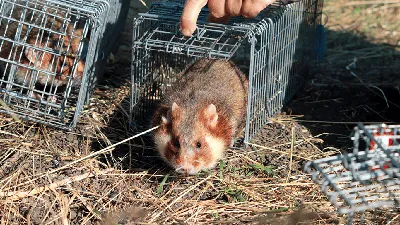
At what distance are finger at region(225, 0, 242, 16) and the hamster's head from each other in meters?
0.83

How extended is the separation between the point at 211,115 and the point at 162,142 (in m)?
0.49

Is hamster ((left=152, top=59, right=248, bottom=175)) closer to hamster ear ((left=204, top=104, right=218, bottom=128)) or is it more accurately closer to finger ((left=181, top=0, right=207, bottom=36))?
hamster ear ((left=204, top=104, right=218, bottom=128))

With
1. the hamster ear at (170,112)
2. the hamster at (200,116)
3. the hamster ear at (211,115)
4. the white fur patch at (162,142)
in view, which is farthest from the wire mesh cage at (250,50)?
the white fur patch at (162,142)

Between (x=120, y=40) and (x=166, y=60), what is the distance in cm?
179

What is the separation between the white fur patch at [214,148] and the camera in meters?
4.99

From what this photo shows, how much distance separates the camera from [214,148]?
503cm

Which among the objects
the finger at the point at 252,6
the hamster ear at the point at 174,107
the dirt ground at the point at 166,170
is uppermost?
the finger at the point at 252,6

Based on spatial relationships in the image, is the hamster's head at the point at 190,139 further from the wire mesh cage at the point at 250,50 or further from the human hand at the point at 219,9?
the human hand at the point at 219,9

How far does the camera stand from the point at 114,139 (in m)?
5.69

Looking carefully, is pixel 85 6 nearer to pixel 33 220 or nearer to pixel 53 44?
pixel 53 44

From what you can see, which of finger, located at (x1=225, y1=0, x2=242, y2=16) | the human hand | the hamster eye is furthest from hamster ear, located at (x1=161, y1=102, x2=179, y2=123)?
finger, located at (x1=225, y1=0, x2=242, y2=16)

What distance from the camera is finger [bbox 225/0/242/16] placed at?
4.81 metres

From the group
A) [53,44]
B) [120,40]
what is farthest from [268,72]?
[120,40]

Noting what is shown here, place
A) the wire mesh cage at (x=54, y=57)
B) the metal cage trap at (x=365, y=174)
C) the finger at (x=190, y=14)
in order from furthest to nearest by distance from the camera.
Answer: the wire mesh cage at (x=54, y=57) < the finger at (x=190, y=14) < the metal cage trap at (x=365, y=174)
